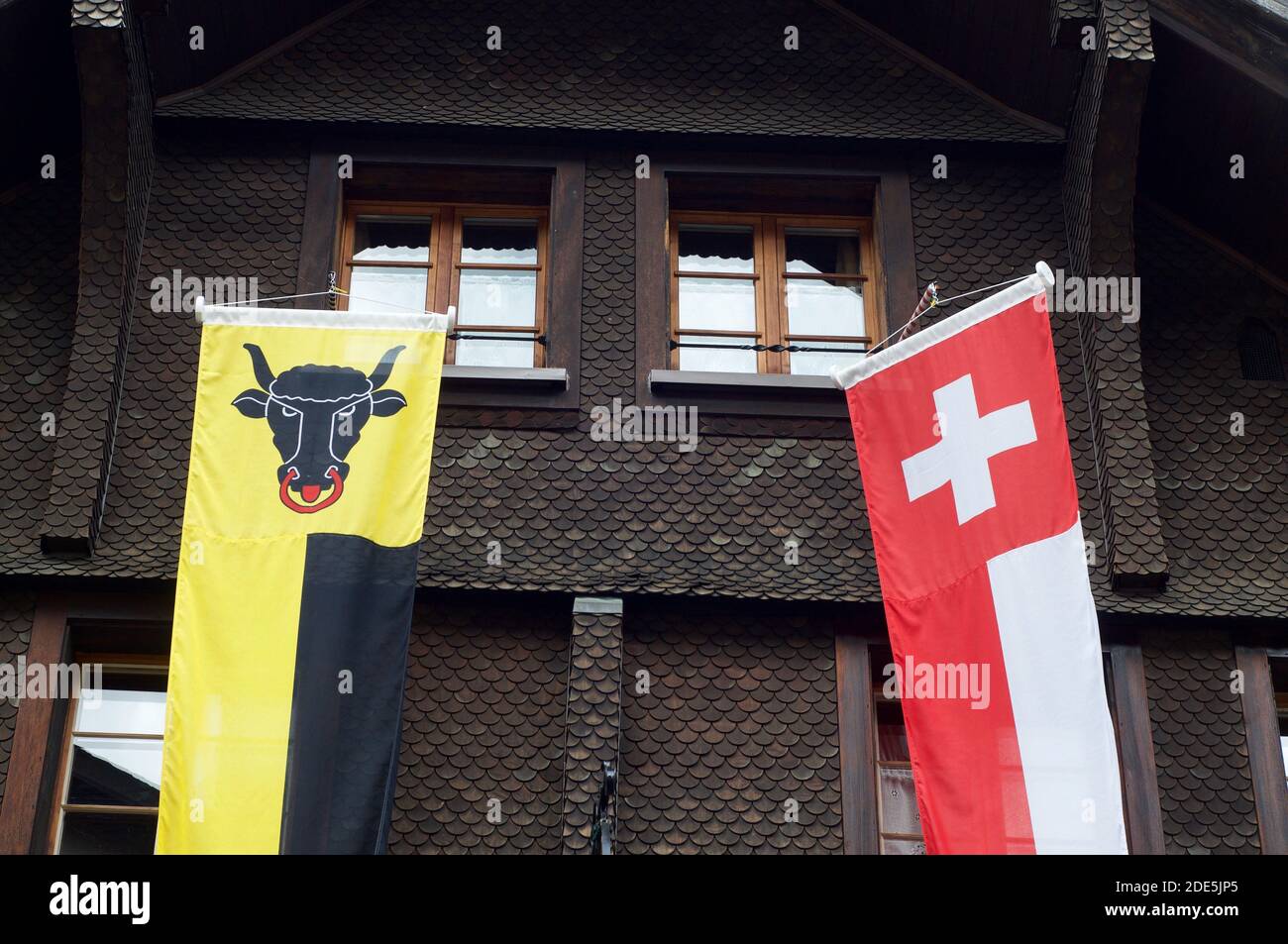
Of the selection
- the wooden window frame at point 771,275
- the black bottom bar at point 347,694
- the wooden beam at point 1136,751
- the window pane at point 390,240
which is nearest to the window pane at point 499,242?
the window pane at point 390,240

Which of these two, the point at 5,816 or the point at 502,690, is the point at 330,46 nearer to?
the point at 502,690

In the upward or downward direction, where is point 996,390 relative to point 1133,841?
upward

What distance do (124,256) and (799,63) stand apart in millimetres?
4209

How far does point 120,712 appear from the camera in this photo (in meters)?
9.70

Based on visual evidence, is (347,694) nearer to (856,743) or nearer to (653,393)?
(856,743)

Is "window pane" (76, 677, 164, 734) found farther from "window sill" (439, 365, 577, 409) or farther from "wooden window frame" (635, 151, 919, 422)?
"wooden window frame" (635, 151, 919, 422)

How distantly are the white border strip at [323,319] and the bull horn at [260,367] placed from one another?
14 centimetres

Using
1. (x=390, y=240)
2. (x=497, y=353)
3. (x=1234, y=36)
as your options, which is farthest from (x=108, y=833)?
(x=1234, y=36)

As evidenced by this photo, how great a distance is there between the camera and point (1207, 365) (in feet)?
35.2

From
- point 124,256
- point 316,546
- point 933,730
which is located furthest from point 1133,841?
point 124,256

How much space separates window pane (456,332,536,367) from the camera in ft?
35.1

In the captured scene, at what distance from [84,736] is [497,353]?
3.10 m

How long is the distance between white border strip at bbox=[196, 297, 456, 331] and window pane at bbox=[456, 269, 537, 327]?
5.31ft

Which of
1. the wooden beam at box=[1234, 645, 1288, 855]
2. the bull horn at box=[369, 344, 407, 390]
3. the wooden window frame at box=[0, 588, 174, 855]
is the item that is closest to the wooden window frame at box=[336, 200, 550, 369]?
the bull horn at box=[369, 344, 407, 390]
